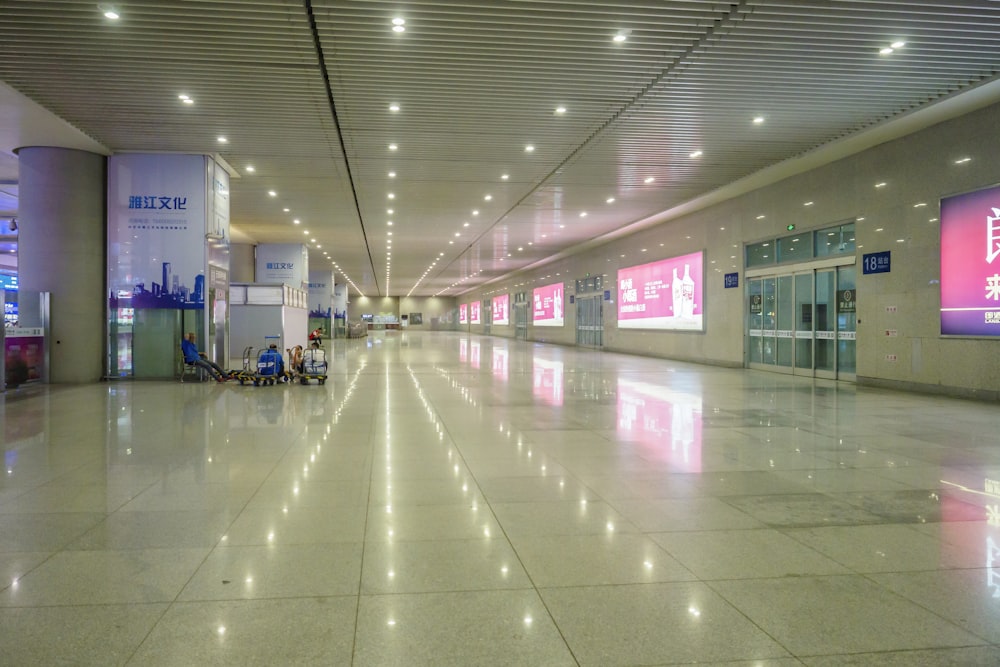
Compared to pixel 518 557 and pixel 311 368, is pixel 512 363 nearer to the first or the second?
pixel 311 368

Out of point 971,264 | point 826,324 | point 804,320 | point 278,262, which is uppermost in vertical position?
point 278,262

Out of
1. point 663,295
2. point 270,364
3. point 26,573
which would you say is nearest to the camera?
point 26,573

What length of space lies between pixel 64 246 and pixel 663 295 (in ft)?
59.9

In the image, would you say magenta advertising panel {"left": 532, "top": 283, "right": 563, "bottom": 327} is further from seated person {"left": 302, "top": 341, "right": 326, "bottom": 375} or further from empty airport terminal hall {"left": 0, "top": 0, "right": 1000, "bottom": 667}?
seated person {"left": 302, "top": 341, "right": 326, "bottom": 375}

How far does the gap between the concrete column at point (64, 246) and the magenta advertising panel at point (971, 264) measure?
17.3 m

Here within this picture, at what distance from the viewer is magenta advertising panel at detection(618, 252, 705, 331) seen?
21188 millimetres

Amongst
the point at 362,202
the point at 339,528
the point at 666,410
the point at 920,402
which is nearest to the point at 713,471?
the point at 339,528

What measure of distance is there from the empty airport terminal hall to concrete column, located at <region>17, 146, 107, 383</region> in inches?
2.5

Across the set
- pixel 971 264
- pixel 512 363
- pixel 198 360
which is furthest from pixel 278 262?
pixel 971 264

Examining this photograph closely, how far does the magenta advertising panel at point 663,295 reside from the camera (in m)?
21.2

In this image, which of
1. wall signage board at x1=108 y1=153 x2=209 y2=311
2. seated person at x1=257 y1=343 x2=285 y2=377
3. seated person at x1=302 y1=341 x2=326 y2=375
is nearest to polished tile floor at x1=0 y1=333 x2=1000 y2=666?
seated person at x1=257 y1=343 x2=285 y2=377

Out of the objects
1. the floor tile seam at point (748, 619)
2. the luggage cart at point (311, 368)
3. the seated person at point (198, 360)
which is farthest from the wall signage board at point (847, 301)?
the seated person at point (198, 360)

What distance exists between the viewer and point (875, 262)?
43.5 ft

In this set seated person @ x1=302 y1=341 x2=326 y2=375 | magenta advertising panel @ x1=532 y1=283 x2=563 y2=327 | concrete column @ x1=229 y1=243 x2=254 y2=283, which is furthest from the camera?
magenta advertising panel @ x1=532 y1=283 x2=563 y2=327
